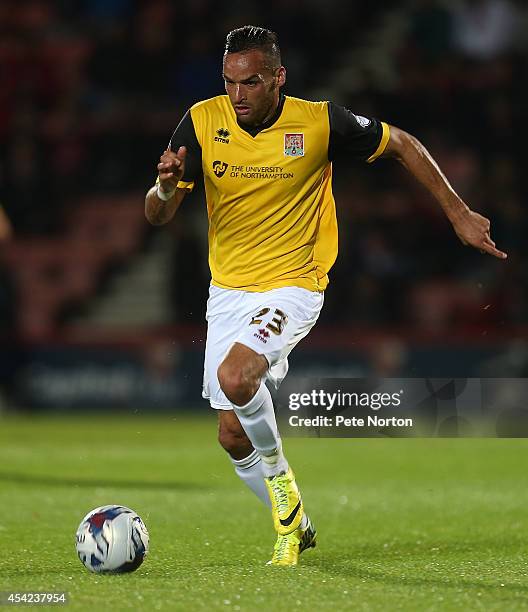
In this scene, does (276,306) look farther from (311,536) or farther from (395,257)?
(395,257)

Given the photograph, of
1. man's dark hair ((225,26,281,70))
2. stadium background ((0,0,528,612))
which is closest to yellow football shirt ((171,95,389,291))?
man's dark hair ((225,26,281,70))

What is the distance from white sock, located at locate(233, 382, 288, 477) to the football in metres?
0.66

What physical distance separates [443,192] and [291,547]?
1734 mm

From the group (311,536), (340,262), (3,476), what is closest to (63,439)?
(3,476)

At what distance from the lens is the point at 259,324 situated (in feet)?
19.7

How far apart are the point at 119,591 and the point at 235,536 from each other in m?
2.03

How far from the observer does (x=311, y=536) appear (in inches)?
246

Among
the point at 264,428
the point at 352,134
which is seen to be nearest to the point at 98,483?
the point at 264,428

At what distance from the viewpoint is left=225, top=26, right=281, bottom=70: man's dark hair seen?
6086mm

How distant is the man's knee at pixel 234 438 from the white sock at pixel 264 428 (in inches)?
9.2

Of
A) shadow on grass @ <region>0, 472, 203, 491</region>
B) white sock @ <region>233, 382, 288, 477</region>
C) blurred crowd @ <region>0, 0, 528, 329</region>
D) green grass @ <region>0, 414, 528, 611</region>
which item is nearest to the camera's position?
green grass @ <region>0, 414, 528, 611</region>
